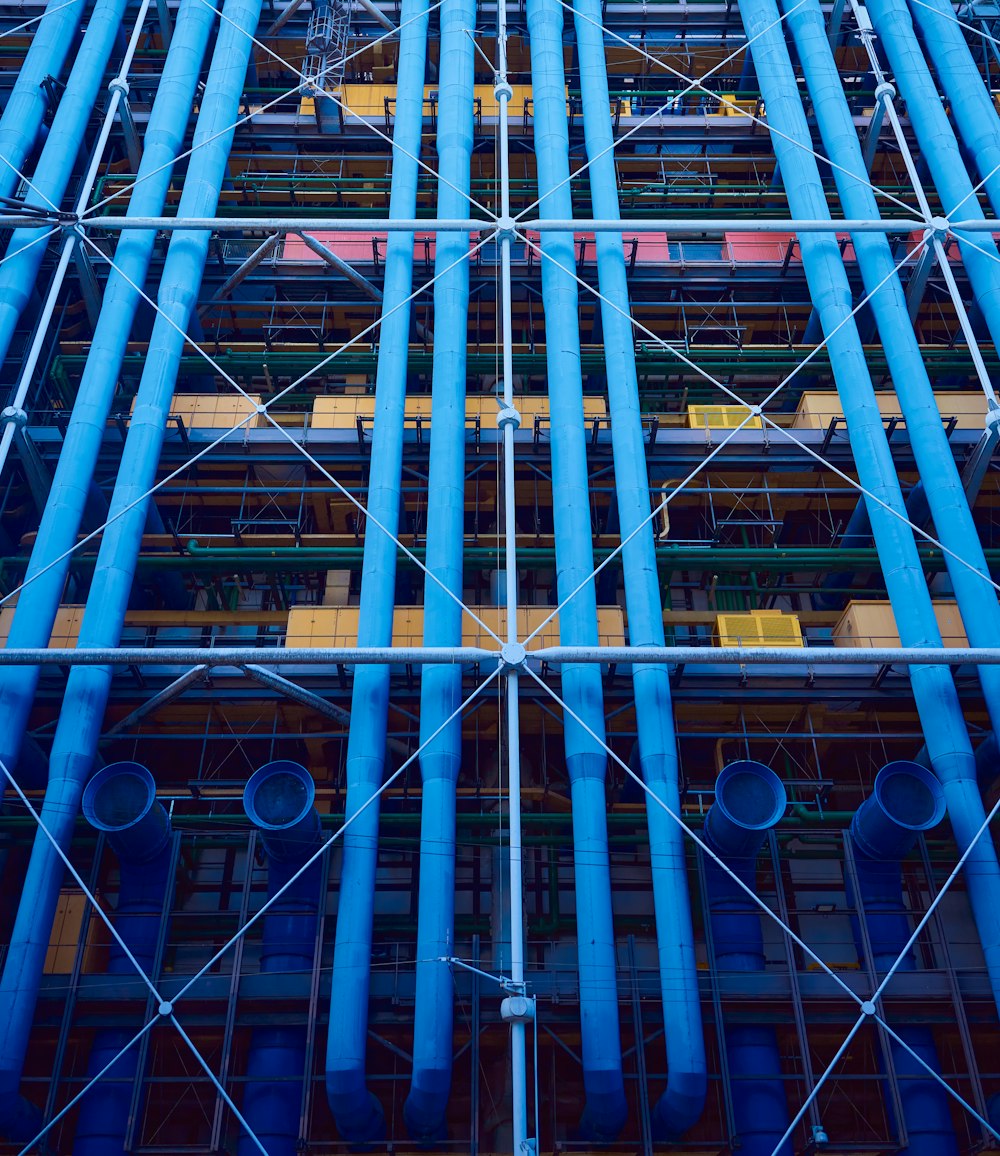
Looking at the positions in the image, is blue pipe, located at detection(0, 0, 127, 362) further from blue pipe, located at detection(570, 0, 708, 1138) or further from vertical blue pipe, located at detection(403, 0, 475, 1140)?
blue pipe, located at detection(570, 0, 708, 1138)

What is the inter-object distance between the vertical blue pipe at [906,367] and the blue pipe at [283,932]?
10587 millimetres

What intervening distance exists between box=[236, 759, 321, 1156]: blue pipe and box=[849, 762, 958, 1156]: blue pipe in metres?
8.12

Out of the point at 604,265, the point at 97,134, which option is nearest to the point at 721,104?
the point at 604,265

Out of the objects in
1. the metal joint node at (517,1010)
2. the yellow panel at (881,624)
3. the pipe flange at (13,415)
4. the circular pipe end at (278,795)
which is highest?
the pipe flange at (13,415)

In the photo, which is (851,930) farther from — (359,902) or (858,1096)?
(359,902)

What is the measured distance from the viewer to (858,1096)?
1975 centimetres

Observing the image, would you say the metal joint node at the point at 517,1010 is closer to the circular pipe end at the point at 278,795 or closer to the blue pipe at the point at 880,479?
the circular pipe end at the point at 278,795

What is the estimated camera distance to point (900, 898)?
1831cm

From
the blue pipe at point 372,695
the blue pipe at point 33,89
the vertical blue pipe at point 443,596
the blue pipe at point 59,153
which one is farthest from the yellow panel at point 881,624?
the blue pipe at point 33,89

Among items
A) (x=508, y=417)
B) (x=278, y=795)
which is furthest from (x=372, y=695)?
(x=508, y=417)

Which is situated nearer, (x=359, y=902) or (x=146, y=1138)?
(x=359, y=902)

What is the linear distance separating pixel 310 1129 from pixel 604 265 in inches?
632

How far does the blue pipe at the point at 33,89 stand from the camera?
25.4 metres

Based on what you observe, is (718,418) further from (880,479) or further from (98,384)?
(98,384)
